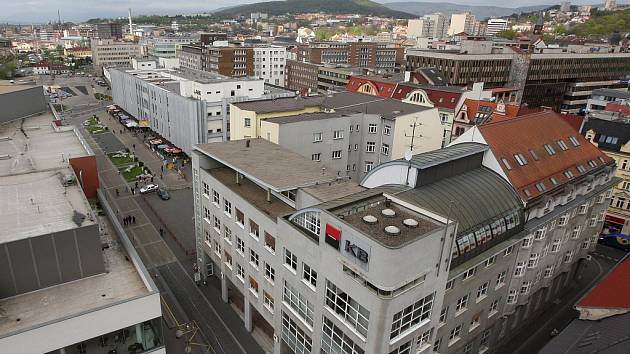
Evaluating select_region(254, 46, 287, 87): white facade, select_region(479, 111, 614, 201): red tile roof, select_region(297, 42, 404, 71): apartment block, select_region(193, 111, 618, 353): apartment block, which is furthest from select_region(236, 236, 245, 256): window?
select_region(297, 42, 404, 71): apartment block

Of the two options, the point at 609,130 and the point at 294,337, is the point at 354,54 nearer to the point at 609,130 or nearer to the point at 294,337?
the point at 609,130

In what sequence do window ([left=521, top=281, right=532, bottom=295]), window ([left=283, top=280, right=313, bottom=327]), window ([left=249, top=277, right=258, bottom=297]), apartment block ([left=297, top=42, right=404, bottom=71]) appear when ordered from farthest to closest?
apartment block ([left=297, top=42, right=404, bottom=71])
window ([left=521, top=281, right=532, bottom=295])
window ([left=249, top=277, right=258, bottom=297])
window ([left=283, top=280, right=313, bottom=327])

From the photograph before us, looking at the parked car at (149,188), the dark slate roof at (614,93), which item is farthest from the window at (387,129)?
the dark slate roof at (614,93)

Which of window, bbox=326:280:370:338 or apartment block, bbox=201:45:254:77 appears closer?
window, bbox=326:280:370:338

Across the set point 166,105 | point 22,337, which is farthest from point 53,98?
point 22,337

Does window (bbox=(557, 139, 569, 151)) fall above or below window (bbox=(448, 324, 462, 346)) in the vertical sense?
above

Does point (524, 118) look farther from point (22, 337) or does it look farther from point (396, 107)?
point (22, 337)

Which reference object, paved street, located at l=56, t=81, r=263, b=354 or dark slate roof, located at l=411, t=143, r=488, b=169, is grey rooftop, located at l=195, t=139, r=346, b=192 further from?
paved street, located at l=56, t=81, r=263, b=354

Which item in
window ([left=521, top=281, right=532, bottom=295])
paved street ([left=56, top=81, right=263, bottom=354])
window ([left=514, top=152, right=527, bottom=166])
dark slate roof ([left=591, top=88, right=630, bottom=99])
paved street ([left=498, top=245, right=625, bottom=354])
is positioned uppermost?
dark slate roof ([left=591, top=88, right=630, bottom=99])
